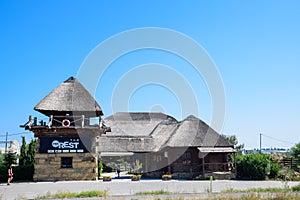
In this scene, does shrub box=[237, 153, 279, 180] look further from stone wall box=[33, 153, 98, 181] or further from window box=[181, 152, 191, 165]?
stone wall box=[33, 153, 98, 181]

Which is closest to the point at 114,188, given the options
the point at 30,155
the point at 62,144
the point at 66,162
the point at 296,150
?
the point at 66,162

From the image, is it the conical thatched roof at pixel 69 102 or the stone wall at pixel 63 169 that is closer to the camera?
the stone wall at pixel 63 169

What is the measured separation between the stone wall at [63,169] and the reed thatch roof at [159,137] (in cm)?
667

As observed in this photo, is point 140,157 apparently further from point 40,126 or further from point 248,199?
point 248,199

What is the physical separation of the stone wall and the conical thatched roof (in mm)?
3644

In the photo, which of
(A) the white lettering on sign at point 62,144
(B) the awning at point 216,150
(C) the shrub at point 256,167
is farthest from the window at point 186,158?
(A) the white lettering on sign at point 62,144

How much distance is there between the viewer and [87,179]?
23.5 metres

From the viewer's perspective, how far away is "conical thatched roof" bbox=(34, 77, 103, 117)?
24987 millimetres

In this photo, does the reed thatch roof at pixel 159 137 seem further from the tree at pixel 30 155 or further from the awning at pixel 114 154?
the tree at pixel 30 155

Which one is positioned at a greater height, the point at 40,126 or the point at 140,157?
the point at 40,126

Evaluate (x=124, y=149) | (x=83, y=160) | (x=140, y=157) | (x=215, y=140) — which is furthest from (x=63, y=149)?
(x=215, y=140)

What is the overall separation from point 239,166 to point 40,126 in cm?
1598

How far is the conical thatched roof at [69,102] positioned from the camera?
82.0 ft

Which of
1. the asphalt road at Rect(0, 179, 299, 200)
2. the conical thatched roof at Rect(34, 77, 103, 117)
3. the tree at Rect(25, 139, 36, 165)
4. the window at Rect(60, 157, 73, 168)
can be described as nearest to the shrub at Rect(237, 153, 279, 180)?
the asphalt road at Rect(0, 179, 299, 200)
